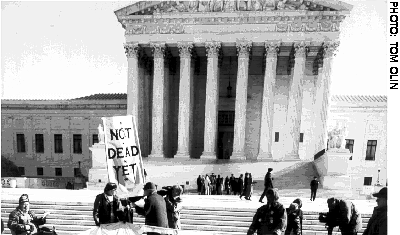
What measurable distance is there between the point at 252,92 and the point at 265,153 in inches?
262

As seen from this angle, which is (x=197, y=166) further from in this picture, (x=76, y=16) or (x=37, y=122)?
(x=37, y=122)

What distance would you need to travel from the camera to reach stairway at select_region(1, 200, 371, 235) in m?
11.2

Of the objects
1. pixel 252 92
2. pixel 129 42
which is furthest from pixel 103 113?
pixel 252 92

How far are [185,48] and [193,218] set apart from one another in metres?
15.3

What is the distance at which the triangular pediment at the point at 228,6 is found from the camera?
22.8m

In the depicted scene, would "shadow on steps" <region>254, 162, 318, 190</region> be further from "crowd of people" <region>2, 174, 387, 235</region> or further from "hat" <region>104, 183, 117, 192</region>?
"hat" <region>104, 183, 117, 192</region>

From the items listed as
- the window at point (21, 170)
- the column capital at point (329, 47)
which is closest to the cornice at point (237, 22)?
the column capital at point (329, 47)

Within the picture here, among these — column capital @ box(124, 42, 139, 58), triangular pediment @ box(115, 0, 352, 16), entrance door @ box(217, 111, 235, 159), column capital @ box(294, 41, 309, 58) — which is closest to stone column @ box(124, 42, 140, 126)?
column capital @ box(124, 42, 139, 58)

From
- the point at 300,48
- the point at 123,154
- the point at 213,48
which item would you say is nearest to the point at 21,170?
the point at 213,48

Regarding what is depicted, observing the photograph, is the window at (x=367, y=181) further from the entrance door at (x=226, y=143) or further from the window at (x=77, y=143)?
the window at (x=77, y=143)

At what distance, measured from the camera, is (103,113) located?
30.6 m

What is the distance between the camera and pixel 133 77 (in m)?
24.9

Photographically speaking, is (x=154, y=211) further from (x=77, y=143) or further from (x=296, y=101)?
(x=77, y=143)

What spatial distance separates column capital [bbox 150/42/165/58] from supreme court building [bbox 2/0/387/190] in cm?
8
